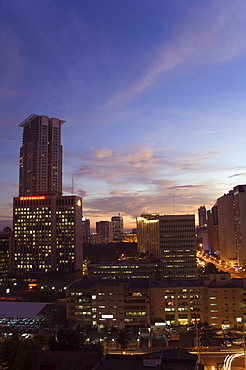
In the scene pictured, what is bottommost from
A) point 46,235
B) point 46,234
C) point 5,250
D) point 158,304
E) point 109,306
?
point 158,304

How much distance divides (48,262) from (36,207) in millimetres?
29646

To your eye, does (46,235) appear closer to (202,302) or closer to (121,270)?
(121,270)

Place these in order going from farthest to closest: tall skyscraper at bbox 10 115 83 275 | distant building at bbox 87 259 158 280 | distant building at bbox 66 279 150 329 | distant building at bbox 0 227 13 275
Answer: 1. distant building at bbox 0 227 13 275
2. tall skyscraper at bbox 10 115 83 275
3. distant building at bbox 87 259 158 280
4. distant building at bbox 66 279 150 329

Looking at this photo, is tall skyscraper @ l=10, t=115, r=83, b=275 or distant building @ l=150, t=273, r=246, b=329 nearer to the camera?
distant building @ l=150, t=273, r=246, b=329

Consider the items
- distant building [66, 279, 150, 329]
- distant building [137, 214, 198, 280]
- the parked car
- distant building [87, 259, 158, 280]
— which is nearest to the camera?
the parked car

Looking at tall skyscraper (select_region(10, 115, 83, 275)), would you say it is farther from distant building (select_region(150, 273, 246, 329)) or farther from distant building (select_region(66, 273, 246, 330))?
distant building (select_region(150, 273, 246, 329))

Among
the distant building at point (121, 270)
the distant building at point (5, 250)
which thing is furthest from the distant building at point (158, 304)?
the distant building at point (5, 250)

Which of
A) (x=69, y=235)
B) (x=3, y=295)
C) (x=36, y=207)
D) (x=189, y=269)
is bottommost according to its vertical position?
(x=3, y=295)

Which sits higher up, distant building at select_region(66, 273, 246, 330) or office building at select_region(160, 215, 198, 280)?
office building at select_region(160, 215, 198, 280)

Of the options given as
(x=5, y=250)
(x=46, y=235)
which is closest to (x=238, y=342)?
(x=46, y=235)

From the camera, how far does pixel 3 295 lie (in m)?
134

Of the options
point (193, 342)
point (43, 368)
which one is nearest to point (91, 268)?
point (193, 342)

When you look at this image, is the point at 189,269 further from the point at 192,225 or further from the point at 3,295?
the point at 3,295

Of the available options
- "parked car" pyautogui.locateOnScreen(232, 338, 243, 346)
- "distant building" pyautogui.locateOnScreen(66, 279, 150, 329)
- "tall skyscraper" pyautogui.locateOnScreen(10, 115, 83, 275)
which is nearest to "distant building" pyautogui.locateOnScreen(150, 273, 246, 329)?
"distant building" pyautogui.locateOnScreen(66, 279, 150, 329)
